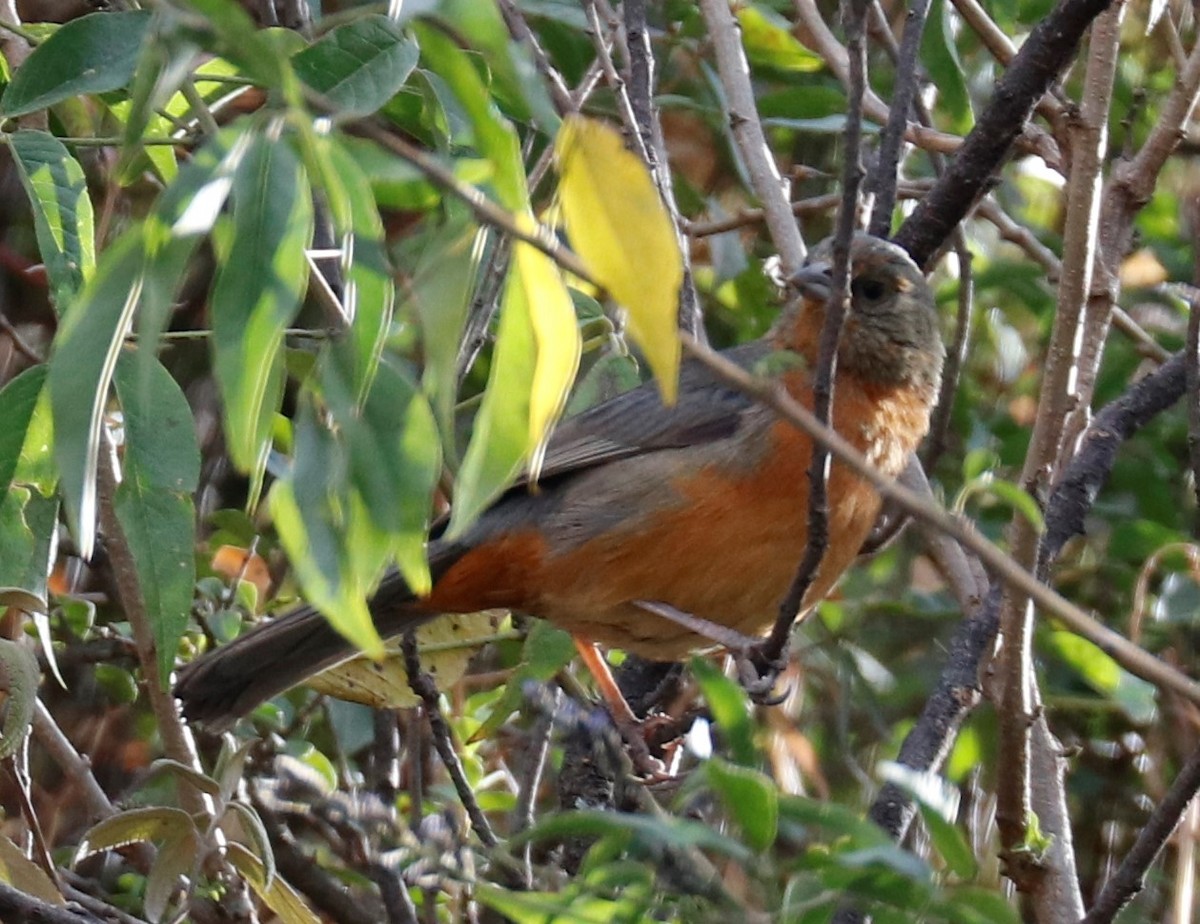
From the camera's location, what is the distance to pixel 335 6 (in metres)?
6.18

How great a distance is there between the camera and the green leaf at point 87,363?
1907 mm

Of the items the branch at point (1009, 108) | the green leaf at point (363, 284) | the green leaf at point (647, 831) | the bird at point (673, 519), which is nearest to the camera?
the green leaf at point (647, 831)

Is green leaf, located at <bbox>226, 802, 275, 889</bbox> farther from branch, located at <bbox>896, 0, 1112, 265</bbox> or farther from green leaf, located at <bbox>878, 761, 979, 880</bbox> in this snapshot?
branch, located at <bbox>896, 0, 1112, 265</bbox>

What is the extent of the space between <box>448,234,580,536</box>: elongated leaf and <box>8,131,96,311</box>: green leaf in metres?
1.02

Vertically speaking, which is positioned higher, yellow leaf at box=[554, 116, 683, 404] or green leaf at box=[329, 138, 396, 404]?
yellow leaf at box=[554, 116, 683, 404]

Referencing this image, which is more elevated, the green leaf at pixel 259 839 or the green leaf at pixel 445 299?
the green leaf at pixel 445 299

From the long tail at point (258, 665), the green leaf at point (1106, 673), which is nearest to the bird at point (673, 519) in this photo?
the long tail at point (258, 665)

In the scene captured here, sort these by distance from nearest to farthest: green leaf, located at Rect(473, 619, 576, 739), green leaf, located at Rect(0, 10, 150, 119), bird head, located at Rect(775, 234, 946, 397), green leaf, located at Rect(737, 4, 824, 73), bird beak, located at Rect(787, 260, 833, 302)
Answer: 1. green leaf, located at Rect(0, 10, 150, 119)
2. green leaf, located at Rect(473, 619, 576, 739)
3. bird beak, located at Rect(787, 260, 833, 302)
4. bird head, located at Rect(775, 234, 946, 397)
5. green leaf, located at Rect(737, 4, 824, 73)

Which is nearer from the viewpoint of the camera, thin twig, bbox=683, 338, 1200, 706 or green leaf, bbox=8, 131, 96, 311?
thin twig, bbox=683, 338, 1200, 706

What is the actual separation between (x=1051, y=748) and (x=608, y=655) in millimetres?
2206

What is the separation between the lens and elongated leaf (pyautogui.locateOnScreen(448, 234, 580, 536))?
2.02 meters

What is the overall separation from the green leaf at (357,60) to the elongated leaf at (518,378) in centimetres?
60

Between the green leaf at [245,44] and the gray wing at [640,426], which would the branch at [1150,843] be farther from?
the gray wing at [640,426]

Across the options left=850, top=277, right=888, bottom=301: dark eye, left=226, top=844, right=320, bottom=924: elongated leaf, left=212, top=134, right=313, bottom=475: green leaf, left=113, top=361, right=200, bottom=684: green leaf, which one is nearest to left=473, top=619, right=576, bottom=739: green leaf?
left=226, top=844, right=320, bottom=924: elongated leaf
